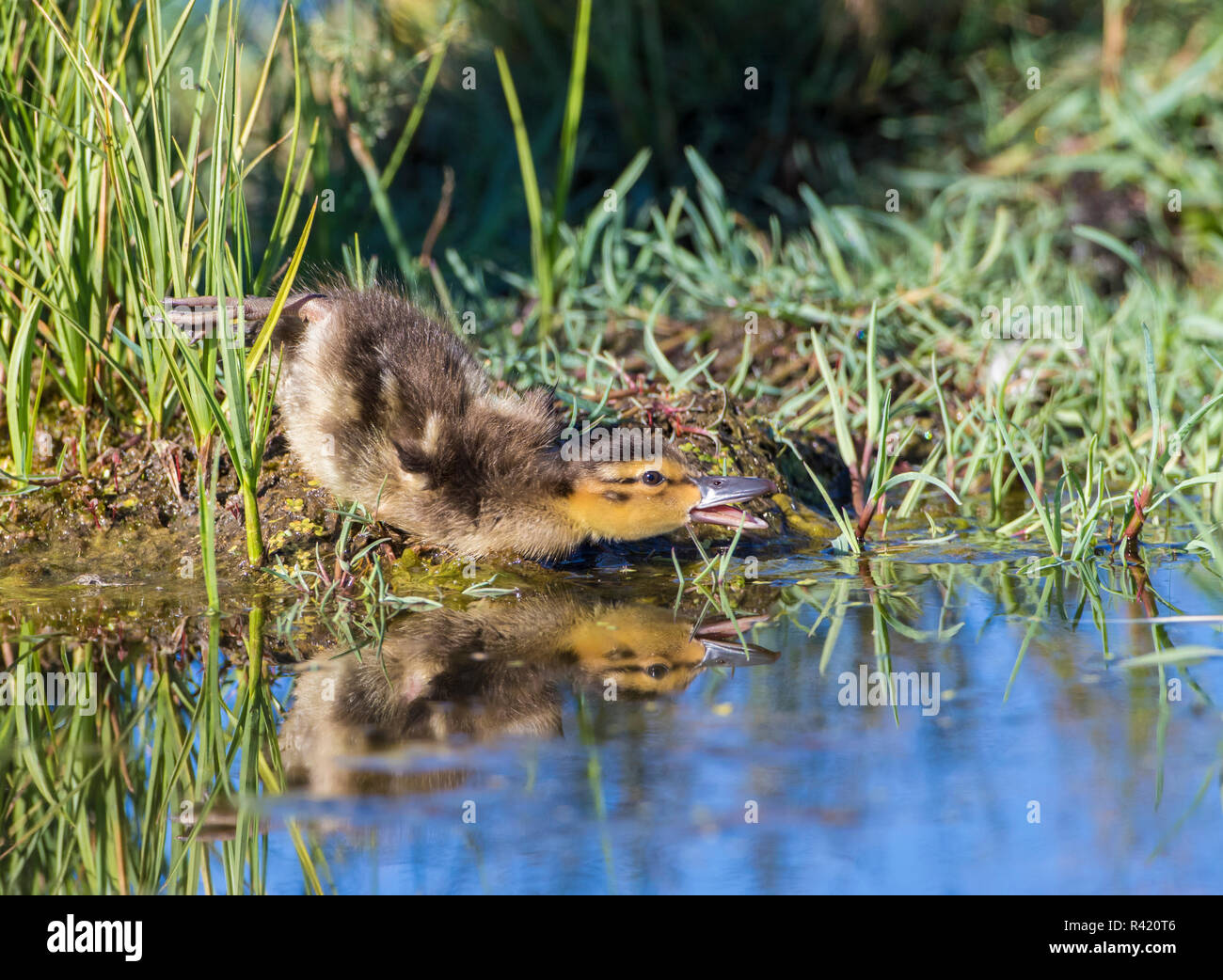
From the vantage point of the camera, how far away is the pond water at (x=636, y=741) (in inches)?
85.4

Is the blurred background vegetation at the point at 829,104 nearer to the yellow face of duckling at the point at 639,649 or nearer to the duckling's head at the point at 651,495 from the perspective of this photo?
the duckling's head at the point at 651,495

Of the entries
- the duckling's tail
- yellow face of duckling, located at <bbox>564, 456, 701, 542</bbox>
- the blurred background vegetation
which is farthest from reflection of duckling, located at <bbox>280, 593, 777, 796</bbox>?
the blurred background vegetation

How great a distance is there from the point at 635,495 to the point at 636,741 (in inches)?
44.7

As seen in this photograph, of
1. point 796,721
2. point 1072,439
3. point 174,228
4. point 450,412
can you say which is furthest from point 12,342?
point 1072,439

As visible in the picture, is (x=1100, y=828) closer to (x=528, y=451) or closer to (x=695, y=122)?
(x=528, y=451)

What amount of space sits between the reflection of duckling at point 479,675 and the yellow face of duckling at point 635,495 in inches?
10.7

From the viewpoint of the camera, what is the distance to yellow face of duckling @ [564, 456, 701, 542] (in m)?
3.59

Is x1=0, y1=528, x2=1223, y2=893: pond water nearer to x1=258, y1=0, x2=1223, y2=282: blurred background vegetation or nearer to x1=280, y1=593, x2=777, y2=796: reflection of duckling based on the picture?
x1=280, y1=593, x2=777, y2=796: reflection of duckling

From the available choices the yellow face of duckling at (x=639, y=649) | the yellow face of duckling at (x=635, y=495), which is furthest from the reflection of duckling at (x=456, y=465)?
the yellow face of duckling at (x=639, y=649)

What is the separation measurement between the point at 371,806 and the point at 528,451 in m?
1.54

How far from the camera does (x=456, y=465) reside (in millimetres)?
3672

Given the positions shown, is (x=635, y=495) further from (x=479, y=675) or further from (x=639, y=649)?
(x=479, y=675)

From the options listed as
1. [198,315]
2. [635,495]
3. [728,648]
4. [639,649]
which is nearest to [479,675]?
[639,649]

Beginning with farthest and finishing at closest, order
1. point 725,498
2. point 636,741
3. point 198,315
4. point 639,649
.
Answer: point 725,498, point 198,315, point 639,649, point 636,741
